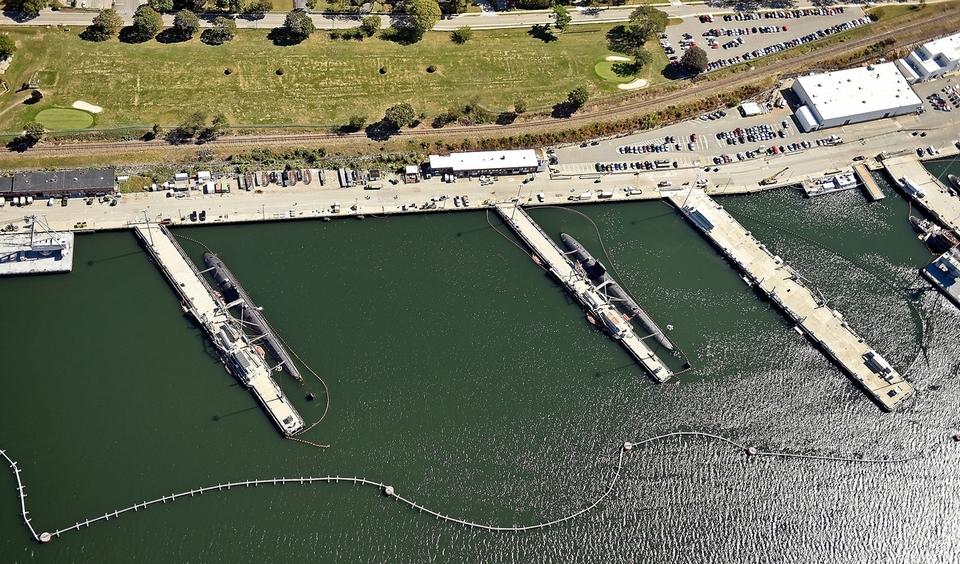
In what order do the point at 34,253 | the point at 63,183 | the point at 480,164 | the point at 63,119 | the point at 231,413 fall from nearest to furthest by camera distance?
1. the point at 231,413
2. the point at 34,253
3. the point at 63,183
4. the point at 63,119
5. the point at 480,164

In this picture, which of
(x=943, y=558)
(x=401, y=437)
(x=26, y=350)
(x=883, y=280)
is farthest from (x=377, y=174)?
(x=943, y=558)

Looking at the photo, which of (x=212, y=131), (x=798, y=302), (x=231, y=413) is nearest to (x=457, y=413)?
(x=231, y=413)

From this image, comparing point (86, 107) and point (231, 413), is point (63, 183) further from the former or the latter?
point (231, 413)

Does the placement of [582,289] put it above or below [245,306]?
above

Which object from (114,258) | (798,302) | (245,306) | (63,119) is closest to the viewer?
(245,306)

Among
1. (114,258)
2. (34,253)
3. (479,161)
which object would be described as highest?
(479,161)

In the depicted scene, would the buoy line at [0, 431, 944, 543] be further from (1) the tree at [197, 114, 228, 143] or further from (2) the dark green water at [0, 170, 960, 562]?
(1) the tree at [197, 114, 228, 143]
